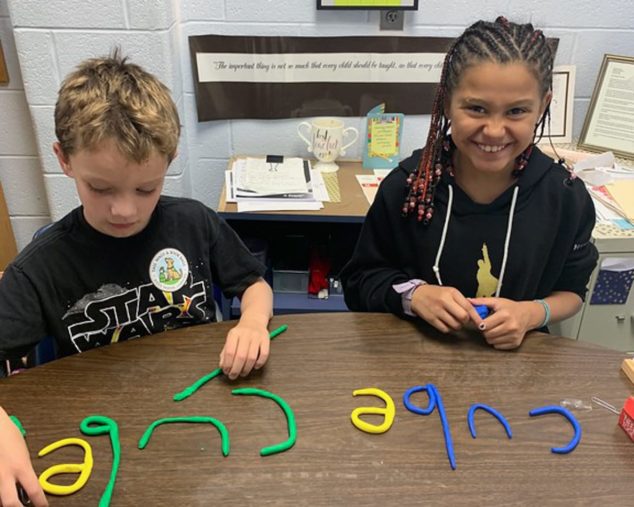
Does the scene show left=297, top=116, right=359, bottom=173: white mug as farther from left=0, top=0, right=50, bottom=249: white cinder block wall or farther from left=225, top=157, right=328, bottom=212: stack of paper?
left=0, top=0, right=50, bottom=249: white cinder block wall

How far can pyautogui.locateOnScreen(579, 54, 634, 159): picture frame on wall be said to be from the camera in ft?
6.83

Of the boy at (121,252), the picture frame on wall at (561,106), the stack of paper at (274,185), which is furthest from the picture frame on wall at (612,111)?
the boy at (121,252)

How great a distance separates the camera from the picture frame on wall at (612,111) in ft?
6.83

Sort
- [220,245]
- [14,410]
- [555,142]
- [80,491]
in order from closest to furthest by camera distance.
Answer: [80,491]
[14,410]
[220,245]
[555,142]

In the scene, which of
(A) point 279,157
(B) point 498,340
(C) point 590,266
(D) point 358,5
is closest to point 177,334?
(B) point 498,340

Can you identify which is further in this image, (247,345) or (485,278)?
(485,278)

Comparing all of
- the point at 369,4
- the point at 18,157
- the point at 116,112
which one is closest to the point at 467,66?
the point at 116,112

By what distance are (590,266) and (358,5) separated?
1258mm

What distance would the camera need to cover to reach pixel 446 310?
102 centimetres

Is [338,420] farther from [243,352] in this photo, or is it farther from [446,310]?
[446,310]

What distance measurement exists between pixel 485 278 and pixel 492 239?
0.09 meters

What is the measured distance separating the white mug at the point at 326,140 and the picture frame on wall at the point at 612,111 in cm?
89

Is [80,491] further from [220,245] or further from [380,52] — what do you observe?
[380,52]

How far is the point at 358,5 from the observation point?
2023 mm
